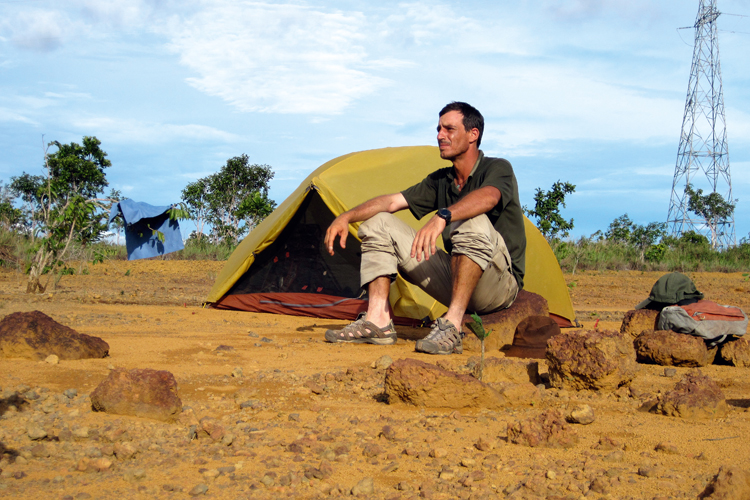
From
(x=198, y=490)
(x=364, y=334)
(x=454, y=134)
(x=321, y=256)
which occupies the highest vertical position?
(x=454, y=134)

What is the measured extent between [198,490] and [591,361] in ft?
4.64

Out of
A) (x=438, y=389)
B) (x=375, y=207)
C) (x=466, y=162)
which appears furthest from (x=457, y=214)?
(x=438, y=389)

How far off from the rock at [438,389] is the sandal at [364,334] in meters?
1.19

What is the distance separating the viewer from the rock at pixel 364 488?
1.20 metres

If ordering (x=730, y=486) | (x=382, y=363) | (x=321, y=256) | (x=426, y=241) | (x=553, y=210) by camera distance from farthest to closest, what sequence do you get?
(x=553, y=210), (x=321, y=256), (x=426, y=241), (x=382, y=363), (x=730, y=486)

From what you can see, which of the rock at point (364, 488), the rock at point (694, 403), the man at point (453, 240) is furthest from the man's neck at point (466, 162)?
the rock at point (364, 488)

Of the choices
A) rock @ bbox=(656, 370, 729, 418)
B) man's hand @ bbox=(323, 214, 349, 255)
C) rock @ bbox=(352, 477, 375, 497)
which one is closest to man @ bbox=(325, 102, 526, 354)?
man's hand @ bbox=(323, 214, 349, 255)

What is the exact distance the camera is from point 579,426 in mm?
1671

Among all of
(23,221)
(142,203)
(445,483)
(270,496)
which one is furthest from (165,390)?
(23,221)

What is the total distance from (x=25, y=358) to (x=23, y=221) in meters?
11.3

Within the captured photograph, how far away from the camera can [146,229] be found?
38.6 ft

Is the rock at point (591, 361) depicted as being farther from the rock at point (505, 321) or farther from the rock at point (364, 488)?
the rock at point (364, 488)

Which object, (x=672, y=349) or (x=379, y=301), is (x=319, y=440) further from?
(x=672, y=349)

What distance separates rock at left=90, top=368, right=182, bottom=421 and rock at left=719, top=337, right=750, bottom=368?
243cm
